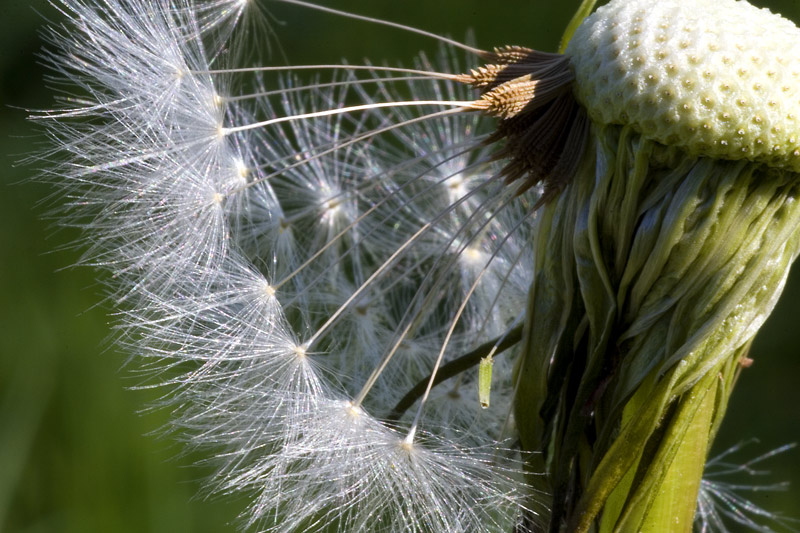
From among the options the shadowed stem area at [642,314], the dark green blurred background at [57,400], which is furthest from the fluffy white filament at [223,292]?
the dark green blurred background at [57,400]

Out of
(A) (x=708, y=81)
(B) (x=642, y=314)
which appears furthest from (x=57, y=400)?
(A) (x=708, y=81)

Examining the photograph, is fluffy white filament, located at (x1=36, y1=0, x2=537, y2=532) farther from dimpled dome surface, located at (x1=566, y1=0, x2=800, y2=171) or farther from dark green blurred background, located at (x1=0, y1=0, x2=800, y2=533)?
dark green blurred background, located at (x1=0, y1=0, x2=800, y2=533)

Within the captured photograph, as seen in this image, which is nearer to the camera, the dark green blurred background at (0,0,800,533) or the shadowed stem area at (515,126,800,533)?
the shadowed stem area at (515,126,800,533)

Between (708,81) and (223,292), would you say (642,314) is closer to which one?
(708,81)

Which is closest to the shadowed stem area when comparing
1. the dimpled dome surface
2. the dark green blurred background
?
the dimpled dome surface

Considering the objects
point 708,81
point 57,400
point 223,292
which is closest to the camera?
point 708,81
